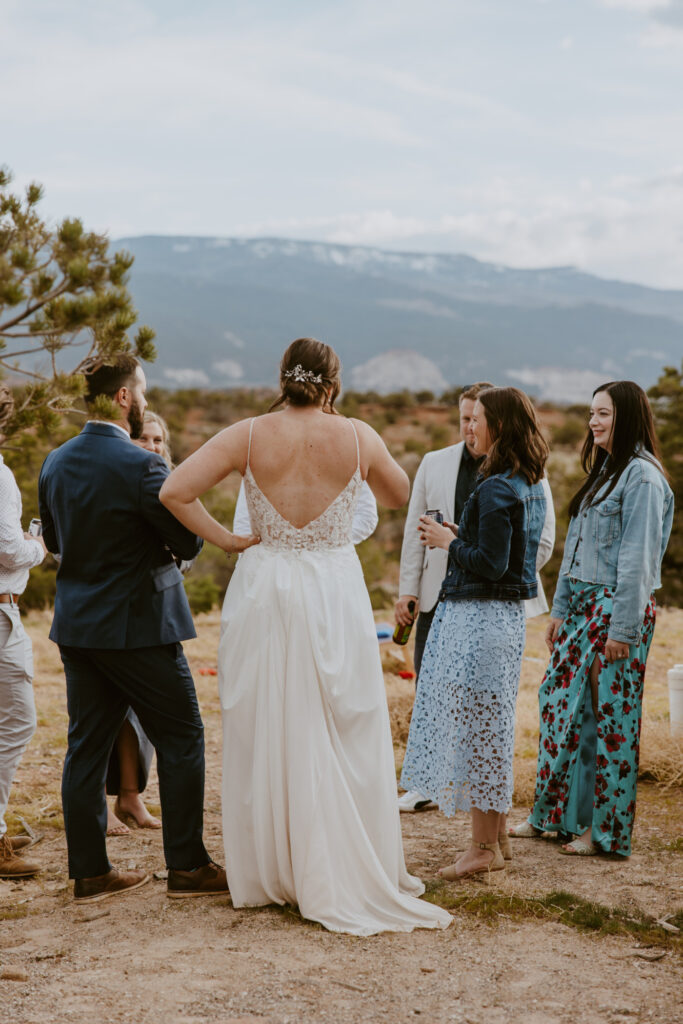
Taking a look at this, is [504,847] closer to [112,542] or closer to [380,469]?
[380,469]

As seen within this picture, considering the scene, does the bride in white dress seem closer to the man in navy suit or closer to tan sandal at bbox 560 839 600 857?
the man in navy suit

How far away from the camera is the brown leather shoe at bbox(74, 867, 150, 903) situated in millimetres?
3932

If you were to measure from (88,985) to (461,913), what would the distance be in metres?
1.38

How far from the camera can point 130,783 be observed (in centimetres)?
495

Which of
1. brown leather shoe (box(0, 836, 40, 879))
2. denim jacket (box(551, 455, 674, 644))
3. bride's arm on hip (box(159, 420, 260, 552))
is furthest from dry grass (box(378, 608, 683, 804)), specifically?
bride's arm on hip (box(159, 420, 260, 552))

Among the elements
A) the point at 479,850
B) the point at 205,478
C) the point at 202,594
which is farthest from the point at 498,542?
the point at 202,594

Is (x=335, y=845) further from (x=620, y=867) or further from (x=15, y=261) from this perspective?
(x=15, y=261)

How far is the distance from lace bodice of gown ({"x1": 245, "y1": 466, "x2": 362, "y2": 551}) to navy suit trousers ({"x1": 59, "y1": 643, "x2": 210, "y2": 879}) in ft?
2.08

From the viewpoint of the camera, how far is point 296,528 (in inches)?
144

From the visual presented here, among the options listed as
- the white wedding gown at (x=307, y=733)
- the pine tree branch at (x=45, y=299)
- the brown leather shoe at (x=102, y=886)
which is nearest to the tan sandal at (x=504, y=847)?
the white wedding gown at (x=307, y=733)

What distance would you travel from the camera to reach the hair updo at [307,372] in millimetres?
3596

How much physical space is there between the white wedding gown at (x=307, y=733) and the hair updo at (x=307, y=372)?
34 centimetres

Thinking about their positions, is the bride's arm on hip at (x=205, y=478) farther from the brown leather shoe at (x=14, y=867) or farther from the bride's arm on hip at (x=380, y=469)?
the brown leather shoe at (x=14, y=867)

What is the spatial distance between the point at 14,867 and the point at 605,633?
280 cm
